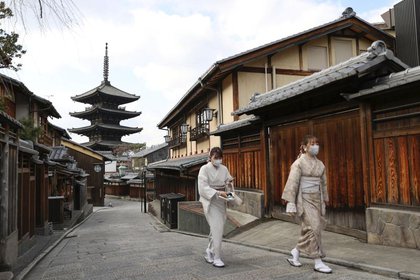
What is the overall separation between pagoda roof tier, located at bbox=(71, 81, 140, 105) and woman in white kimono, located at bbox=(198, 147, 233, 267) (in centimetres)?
4619

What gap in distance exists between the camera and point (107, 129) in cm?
5088

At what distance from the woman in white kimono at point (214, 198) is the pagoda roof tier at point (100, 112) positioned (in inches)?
1825

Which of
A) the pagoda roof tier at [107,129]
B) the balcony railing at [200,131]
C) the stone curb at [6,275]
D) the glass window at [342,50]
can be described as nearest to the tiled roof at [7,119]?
the stone curb at [6,275]

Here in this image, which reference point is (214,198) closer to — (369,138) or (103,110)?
(369,138)

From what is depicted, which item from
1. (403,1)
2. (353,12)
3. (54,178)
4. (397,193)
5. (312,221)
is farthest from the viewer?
(54,178)

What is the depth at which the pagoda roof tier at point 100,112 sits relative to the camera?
162 ft

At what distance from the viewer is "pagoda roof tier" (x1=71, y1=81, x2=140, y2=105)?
162ft

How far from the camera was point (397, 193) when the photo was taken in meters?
5.73

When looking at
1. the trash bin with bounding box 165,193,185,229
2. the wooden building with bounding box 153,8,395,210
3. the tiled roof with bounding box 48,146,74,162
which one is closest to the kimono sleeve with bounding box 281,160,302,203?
the wooden building with bounding box 153,8,395,210

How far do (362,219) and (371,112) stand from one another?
1.98m

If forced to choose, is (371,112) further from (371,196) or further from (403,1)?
(403,1)

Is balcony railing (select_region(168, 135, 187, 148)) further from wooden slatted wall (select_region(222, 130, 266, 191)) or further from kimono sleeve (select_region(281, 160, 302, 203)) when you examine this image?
kimono sleeve (select_region(281, 160, 302, 203))

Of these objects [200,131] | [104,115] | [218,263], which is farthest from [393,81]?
[104,115]

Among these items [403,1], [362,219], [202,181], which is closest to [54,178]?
[202,181]
